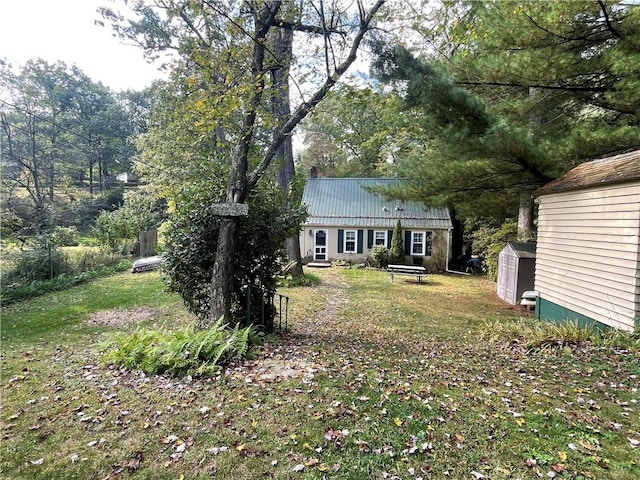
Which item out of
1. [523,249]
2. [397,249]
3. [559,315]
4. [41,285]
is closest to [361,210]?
[397,249]

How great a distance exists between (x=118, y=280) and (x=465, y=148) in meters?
12.8

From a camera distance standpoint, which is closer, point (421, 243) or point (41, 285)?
point (41, 285)

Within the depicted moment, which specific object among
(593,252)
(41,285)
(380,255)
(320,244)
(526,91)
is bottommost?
(41,285)

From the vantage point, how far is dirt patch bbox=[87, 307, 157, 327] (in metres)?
7.69

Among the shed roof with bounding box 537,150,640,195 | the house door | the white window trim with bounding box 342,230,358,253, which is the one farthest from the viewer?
the house door

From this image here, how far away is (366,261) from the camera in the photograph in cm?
1884

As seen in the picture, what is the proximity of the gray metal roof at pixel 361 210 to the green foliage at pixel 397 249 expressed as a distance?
2.94ft

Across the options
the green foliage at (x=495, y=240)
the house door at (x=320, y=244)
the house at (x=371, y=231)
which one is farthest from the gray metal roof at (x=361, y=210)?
the green foliage at (x=495, y=240)

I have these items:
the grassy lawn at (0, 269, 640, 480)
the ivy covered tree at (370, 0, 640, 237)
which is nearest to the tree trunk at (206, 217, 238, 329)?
the grassy lawn at (0, 269, 640, 480)

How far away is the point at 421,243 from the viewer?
1881 centimetres

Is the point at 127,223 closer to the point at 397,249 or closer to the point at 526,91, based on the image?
the point at 397,249

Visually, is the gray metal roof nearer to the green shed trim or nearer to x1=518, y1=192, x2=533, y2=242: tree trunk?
x1=518, y1=192, x2=533, y2=242: tree trunk

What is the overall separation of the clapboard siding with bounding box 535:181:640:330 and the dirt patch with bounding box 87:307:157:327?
937 cm

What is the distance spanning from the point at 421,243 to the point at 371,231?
2778mm
